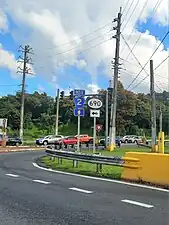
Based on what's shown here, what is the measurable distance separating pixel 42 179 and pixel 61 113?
8591cm


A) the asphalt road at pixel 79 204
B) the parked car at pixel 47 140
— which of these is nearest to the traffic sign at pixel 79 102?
the asphalt road at pixel 79 204

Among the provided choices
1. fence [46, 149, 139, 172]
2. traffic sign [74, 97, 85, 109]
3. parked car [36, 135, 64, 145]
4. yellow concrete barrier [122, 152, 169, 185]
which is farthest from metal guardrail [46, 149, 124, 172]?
parked car [36, 135, 64, 145]

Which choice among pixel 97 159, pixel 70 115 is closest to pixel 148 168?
pixel 97 159

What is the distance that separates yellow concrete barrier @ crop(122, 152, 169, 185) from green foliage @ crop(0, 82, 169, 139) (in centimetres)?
6265

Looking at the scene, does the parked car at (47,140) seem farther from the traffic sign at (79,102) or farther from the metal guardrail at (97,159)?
the traffic sign at (79,102)

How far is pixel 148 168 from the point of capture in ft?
39.5

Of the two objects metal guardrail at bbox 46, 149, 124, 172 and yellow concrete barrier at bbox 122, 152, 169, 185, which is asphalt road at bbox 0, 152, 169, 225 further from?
metal guardrail at bbox 46, 149, 124, 172

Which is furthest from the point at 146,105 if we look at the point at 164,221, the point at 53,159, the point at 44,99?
the point at 164,221

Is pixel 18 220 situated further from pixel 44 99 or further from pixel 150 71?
pixel 44 99

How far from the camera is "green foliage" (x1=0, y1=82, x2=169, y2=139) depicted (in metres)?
82.0

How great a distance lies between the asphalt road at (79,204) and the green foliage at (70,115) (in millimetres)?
64454

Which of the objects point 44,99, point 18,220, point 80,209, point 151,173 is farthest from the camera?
point 44,99

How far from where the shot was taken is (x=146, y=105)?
93.1 metres

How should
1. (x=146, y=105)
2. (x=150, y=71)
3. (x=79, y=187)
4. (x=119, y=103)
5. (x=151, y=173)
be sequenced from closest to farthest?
1. (x=79, y=187)
2. (x=151, y=173)
3. (x=150, y=71)
4. (x=119, y=103)
5. (x=146, y=105)
